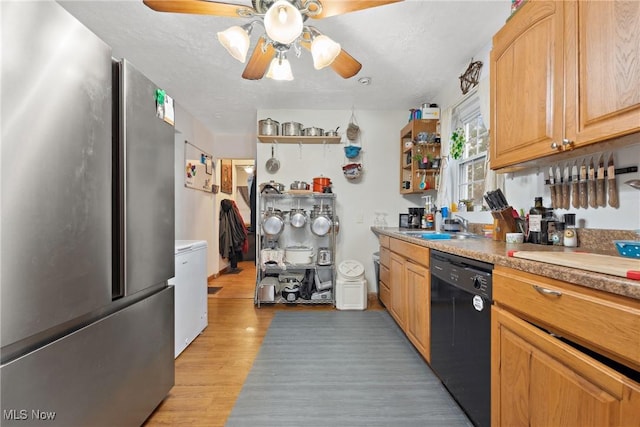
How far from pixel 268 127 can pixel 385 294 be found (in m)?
2.35

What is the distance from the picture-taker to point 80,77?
3.13 feet

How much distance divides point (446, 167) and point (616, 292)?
2.44 m

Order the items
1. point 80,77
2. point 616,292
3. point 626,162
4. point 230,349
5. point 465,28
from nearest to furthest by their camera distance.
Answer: point 616,292
point 80,77
point 626,162
point 465,28
point 230,349

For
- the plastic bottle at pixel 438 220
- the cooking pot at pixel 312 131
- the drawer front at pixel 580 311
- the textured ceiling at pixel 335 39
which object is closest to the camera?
the drawer front at pixel 580 311

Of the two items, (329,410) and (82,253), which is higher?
(82,253)

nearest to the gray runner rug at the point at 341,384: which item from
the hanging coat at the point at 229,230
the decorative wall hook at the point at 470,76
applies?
the decorative wall hook at the point at 470,76

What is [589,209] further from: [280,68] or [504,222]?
[280,68]

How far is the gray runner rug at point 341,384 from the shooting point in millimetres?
1460

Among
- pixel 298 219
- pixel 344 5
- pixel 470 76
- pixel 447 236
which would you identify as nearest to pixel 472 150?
pixel 470 76

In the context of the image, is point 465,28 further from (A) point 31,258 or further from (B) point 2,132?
(A) point 31,258

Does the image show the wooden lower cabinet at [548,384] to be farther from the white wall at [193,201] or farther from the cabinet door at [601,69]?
the white wall at [193,201]

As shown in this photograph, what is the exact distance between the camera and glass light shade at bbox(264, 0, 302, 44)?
4.43ft

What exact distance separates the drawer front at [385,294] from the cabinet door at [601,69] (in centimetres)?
210

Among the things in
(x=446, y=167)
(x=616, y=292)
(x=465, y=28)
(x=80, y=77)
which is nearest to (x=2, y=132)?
(x=80, y=77)
